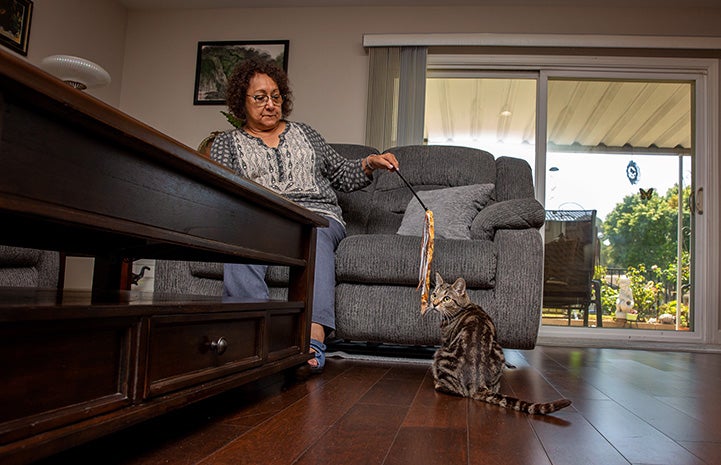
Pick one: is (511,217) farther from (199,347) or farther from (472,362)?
(199,347)

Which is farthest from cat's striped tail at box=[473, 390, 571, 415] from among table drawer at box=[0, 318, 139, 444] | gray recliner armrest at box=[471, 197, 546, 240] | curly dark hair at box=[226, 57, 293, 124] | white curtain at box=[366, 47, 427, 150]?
white curtain at box=[366, 47, 427, 150]

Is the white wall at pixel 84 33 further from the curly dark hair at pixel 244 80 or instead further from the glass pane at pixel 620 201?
the glass pane at pixel 620 201

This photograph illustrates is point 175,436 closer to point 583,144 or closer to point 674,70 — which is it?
point 583,144

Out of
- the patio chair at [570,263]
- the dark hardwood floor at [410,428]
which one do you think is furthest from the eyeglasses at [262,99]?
the patio chair at [570,263]

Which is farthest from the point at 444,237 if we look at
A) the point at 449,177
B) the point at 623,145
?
the point at 623,145

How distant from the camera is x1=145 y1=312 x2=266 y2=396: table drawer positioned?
36.1 inches

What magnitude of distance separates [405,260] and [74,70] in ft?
6.15

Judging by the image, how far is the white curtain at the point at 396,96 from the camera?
3.74 meters

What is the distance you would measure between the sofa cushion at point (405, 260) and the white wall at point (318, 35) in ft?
6.42

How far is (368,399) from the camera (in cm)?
137

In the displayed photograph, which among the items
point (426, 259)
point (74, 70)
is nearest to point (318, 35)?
point (74, 70)

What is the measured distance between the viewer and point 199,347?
106 centimetres

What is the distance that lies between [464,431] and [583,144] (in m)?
3.27

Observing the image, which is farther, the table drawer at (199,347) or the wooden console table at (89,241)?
the table drawer at (199,347)
